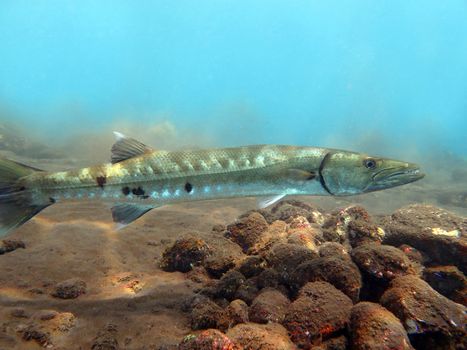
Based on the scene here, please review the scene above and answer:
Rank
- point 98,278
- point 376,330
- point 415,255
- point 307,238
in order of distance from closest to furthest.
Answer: point 376,330 < point 415,255 < point 98,278 < point 307,238

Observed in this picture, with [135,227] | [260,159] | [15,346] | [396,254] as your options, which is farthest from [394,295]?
[135,227]

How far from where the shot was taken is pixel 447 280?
16.0ft

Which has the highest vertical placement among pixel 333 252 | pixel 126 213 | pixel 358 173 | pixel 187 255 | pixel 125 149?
pixel 125 149

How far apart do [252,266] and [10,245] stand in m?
4.39

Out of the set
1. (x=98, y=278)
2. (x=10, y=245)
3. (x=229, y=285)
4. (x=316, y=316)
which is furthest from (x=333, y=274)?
(x=10, y=245)

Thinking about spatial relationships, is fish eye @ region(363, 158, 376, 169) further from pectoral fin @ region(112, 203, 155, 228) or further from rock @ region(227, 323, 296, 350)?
pectoral fin @ region(112, 203, 155, 228)

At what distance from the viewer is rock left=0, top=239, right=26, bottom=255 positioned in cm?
607

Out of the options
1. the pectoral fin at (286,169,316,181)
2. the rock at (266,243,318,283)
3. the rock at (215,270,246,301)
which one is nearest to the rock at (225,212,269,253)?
the rock at (266,243,318,283)

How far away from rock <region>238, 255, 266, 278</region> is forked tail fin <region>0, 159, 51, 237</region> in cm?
304

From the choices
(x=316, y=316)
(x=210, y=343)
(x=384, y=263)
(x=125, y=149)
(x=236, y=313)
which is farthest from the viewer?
(x=125, y=149)

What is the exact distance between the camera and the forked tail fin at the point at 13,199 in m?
4.56

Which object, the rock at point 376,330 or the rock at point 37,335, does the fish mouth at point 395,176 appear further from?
the rock at point 37,335

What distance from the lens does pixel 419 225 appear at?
629cm

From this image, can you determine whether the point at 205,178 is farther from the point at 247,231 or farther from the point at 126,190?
the point at 247,231
